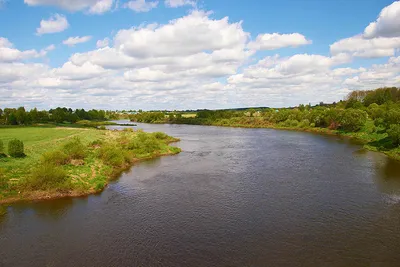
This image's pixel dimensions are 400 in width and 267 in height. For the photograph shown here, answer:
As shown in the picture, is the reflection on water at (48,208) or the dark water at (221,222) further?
the reflection on water at (48,208)

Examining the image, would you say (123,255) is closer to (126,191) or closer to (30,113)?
(126,191)

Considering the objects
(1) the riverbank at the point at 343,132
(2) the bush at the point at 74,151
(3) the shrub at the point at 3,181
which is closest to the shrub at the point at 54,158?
(2) the bush at the point at 74,151

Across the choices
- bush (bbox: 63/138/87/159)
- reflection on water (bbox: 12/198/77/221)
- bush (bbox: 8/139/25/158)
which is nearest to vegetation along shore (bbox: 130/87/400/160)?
reflection on water (bbox: 12/198/77/221)

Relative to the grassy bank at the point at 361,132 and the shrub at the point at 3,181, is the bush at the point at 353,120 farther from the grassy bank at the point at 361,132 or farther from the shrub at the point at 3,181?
the shrub at the point at 3,181

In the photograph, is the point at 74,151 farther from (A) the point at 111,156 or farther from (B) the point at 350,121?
(B) the point at 350,121

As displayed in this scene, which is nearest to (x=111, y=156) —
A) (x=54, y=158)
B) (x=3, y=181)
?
(x=54, y=158)

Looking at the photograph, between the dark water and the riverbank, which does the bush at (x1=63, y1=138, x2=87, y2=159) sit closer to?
the dark water
